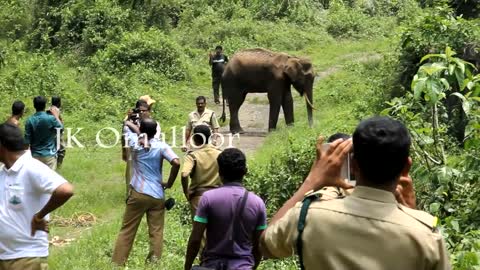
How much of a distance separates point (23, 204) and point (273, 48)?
21494mm

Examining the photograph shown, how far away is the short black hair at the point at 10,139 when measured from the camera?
14.6 ft

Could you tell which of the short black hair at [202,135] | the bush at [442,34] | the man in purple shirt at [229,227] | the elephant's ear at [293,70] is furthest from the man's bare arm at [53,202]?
the elephant's ear at [293,70]

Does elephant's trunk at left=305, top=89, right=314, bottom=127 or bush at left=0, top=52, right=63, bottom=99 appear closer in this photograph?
elephant's trunk at left=305, top=89, right=314, bottom=127

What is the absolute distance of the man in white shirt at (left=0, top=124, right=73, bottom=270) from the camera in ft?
14.4

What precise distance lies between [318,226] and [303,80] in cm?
1311

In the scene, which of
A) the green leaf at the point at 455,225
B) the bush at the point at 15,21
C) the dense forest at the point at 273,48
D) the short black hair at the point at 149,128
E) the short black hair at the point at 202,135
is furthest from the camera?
the bush at the point at 15,21

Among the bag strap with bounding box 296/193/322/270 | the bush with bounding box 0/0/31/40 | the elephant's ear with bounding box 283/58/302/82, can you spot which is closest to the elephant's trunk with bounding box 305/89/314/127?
the elephant's ear with bounding box 283/58/302/82

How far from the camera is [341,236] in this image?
2564 mm

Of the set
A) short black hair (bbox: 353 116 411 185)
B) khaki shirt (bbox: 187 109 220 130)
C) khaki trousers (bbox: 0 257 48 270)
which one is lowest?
khaki trousers (bbox: 0 257 48 270)

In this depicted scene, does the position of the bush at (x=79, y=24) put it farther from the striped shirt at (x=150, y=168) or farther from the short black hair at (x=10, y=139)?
the short black hair at (x=10, y=139)

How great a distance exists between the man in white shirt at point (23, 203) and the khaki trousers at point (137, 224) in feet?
8.29

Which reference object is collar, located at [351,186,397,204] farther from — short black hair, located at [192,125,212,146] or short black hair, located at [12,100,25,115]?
short black hair, located at [12,100,25,115]

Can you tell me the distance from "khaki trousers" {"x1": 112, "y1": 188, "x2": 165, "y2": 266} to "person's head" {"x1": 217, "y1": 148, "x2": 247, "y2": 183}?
95.6 inches

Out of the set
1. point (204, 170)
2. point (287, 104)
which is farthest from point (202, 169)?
point (287, 104)
